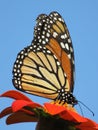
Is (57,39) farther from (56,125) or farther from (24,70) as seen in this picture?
(56,125)

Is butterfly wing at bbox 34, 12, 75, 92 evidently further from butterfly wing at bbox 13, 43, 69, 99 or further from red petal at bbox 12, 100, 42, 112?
red petal at bbox 12, 100, 42, 112

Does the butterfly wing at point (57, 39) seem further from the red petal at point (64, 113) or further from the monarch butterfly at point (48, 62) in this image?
the red petal at point (64, 113)

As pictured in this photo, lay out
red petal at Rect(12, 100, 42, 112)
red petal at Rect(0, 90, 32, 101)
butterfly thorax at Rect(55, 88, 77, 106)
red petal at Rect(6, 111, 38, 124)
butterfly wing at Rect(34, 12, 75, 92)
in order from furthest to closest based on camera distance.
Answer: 1. butterfly wing at Rect(34, 12, 75, 92)
2. butterfly thorax at Rect(55, 88, 77, 106)
3. red petal at Rect(6, 111, 38, 124)
4. red petal at Rect(0, 90, 32, 101)
5. red petal at Rect(12, 100, 42, 112)

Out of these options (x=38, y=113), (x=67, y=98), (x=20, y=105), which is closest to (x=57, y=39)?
(x=67, y=98)

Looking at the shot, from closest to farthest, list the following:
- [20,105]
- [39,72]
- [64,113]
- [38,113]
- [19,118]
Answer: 1. [20,105]
2. [64,113]
3. [38,113]
4. [19,118]
5. [39,72]

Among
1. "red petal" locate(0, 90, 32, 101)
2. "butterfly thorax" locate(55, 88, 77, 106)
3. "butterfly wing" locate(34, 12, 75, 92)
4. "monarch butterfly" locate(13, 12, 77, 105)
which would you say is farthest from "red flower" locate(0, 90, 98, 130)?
"butterfly wing" locate(34, 12, 75, 92)

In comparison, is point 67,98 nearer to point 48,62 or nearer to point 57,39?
point 48,62

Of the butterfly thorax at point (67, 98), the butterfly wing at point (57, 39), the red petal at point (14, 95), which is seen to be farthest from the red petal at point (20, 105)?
the butterfly wing at point (57, 39)
